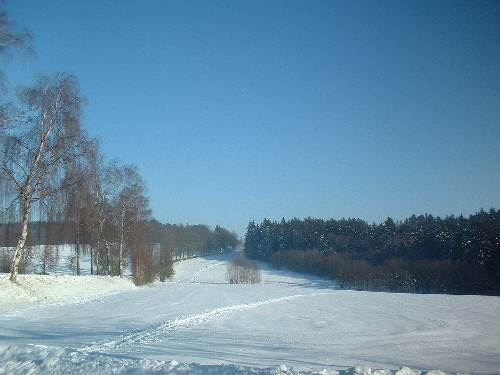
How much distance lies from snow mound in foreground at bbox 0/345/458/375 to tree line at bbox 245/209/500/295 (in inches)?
2002

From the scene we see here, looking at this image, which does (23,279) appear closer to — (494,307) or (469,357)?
(469,357)

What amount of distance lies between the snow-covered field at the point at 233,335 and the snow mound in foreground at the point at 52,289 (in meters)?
0.09

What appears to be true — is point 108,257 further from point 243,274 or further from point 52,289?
point 243,274

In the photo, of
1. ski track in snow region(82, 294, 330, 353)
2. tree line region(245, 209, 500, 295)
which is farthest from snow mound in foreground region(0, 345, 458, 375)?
tree line region(245, 209, 500, 295)

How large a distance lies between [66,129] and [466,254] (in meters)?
53.4

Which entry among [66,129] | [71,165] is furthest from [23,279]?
[66,129]

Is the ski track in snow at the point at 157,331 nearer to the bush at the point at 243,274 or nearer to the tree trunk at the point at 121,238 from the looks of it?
the tree trunk at the point at 121,238

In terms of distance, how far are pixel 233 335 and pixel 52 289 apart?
14.8 metres

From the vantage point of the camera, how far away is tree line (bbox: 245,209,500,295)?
53906 millimetres

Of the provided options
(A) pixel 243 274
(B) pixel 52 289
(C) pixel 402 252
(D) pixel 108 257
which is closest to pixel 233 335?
(B) pixel 52 289

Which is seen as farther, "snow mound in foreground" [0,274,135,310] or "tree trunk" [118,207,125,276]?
"tree trunk" [118,207,125,276]

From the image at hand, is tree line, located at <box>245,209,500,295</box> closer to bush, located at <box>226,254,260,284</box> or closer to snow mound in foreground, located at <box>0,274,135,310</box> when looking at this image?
bush, located at <box>226,254,260,284</box>

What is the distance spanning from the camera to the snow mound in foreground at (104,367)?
7.71m

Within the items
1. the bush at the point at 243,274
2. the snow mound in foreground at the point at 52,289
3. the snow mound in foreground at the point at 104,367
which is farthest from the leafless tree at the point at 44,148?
the bush at the point at 243,274
